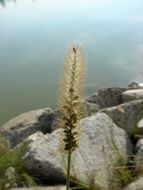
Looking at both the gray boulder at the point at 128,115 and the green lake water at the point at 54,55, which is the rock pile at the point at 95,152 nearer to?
the gray boulder at the point at 128,115

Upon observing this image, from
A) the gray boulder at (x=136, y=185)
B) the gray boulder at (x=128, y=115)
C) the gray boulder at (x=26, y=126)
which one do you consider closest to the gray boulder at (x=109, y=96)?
the gray boulder at (x=26, y=126)

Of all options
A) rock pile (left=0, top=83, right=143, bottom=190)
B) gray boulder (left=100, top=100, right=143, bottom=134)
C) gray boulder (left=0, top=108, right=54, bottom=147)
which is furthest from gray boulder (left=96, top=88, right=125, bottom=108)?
rock pile (left=0, top=83, right=143, bottom=190)

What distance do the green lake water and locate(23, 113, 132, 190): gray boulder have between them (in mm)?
3016

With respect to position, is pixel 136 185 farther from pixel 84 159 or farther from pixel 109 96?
pixel 109 96

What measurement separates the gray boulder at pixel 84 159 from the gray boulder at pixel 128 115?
0.58m

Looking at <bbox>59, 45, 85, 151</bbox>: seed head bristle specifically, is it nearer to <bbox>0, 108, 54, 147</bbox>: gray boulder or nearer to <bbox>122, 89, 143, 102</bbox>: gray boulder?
<bbox>122, 89, 143, 102</bbox>: gray boulder

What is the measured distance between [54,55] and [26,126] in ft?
28.5

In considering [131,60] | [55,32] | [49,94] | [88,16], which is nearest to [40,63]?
[131,60]

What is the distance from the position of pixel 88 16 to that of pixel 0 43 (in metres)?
8.07

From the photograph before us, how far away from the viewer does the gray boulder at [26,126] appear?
19.6 feet

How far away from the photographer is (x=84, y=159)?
3.52m

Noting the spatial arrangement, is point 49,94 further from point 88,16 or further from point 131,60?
point 88,16

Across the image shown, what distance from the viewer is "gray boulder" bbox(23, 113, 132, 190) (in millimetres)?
3291

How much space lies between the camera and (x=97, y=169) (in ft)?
11.2
